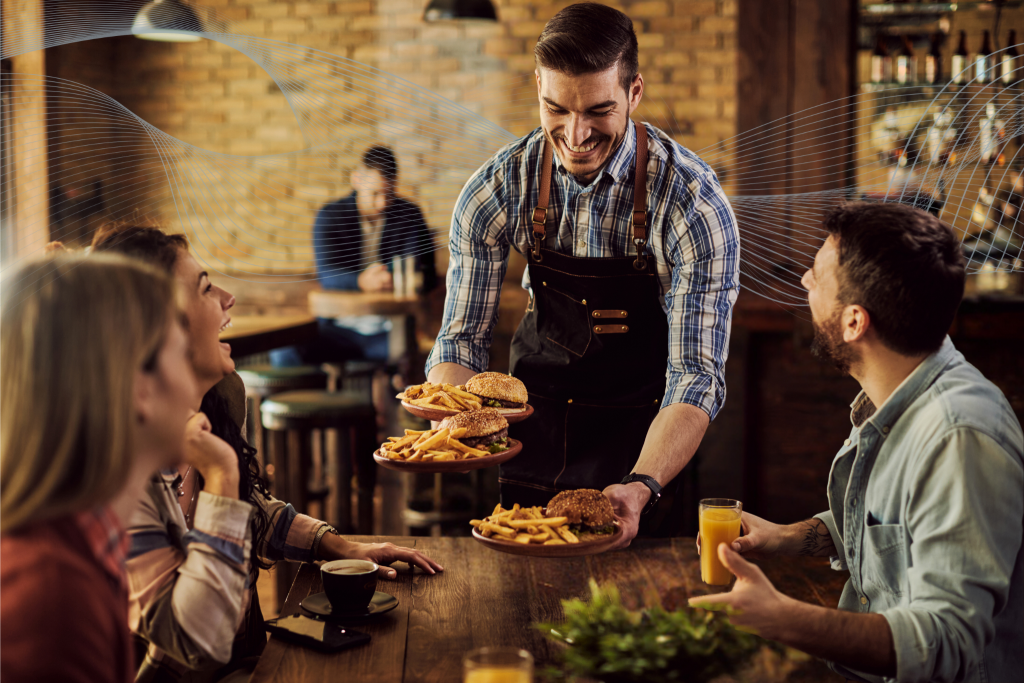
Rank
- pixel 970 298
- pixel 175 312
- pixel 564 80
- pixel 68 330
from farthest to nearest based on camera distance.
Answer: pixel 970 298 → pixel 564 80 → pixel 175 312 → pixel 68 330

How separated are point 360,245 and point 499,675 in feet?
15.0

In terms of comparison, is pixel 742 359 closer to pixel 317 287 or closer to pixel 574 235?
pixel 574 235

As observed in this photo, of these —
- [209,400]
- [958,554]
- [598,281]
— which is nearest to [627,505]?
[958,554]

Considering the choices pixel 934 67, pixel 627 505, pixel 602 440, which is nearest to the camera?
pixel 627 505

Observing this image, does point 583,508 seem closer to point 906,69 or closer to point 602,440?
point 602,440

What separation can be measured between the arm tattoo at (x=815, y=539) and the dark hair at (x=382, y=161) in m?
4.07

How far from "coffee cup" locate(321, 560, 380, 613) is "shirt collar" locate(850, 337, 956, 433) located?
2.86 ft

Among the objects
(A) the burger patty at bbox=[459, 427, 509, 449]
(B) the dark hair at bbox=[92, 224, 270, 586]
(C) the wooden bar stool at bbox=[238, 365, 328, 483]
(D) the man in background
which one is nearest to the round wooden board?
(A) the burger patty at bbox=[459, 427, 509, 449]

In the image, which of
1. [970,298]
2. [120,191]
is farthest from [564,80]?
[120,191]

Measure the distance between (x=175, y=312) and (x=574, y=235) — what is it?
1.36m

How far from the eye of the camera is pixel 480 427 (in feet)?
5.94

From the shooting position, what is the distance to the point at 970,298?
12.1ft

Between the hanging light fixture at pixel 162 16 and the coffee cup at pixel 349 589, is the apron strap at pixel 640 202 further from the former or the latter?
the hanging light fixture at pixel 162 16

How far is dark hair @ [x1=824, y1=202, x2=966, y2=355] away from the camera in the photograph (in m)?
1.43
